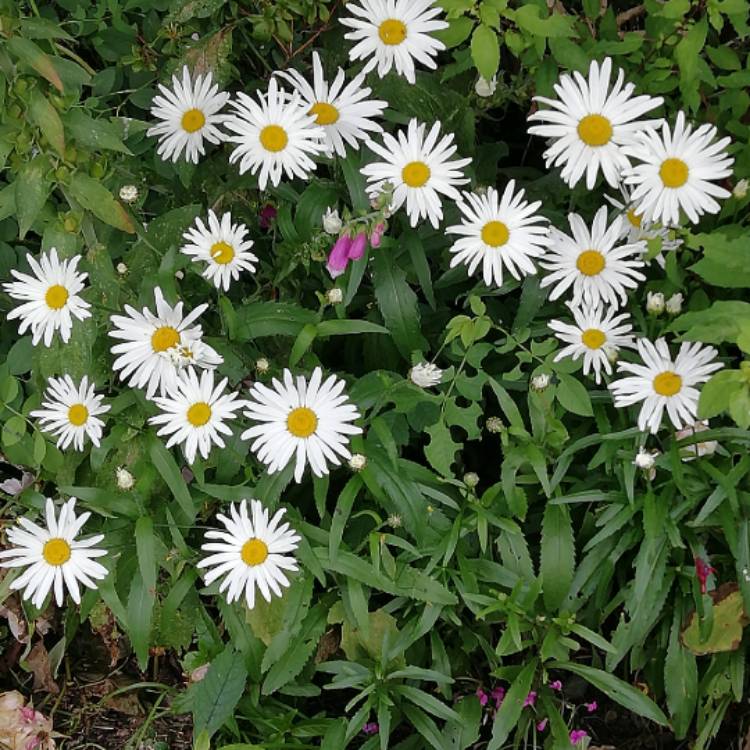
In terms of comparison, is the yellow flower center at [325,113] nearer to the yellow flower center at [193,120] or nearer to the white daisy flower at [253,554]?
the yellow flower center at [193,120]

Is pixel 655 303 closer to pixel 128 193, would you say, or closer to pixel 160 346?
pixel 160 346

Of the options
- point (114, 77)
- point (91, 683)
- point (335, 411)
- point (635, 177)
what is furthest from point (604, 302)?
point (91, 683)

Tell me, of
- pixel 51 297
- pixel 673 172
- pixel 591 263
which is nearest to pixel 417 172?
pixel 591 263

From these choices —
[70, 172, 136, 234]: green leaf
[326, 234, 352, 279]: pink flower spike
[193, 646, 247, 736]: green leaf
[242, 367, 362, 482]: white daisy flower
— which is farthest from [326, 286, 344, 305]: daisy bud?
[193, 646, 247, 736]: green leaf

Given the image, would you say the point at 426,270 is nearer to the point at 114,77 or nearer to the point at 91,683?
the point at 114,77

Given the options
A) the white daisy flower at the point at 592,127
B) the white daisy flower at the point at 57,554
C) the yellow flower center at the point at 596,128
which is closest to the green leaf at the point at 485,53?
the white daisy flower at the point at 592,127

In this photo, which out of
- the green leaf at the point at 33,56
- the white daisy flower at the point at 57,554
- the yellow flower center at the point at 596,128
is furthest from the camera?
the white daisy flower at the point at 57,554

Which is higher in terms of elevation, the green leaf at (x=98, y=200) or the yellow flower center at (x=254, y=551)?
the green leaf at (x=98, y=200)
